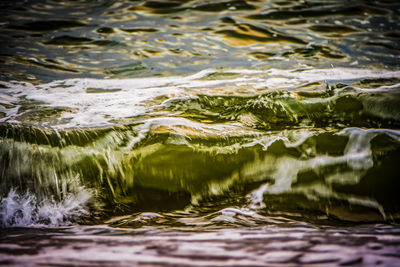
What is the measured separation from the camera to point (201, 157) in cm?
245

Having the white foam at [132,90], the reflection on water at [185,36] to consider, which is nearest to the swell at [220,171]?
the white foam at [132,90]

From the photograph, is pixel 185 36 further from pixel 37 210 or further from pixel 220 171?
pixel 37 210

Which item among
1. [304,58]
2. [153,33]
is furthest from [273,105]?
[153,33]

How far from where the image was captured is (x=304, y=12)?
20.2 feet

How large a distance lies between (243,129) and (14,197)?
2.06m

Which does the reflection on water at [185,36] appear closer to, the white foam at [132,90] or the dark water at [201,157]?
the dark water at [201,157]

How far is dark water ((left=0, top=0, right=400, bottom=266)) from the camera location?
1.45 metres

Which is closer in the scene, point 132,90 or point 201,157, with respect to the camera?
point 201,157

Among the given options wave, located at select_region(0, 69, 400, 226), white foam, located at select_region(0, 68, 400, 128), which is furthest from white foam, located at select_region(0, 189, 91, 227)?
white foam, located at select_region(0, 68, 400, 128)

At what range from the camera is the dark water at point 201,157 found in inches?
57.1

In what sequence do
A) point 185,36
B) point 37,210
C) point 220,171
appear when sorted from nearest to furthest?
point 37,210 < point 220,171 < point 185,36

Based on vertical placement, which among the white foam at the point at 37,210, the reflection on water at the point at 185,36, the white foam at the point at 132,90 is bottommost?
the white foam at the point at 37,210

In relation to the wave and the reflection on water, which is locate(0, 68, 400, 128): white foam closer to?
the wave

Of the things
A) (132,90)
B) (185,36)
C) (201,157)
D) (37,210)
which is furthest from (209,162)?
(185,36)
